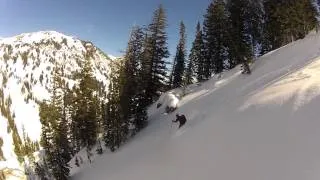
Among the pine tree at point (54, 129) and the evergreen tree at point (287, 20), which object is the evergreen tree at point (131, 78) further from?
the evergreen tree at point (287, 20)

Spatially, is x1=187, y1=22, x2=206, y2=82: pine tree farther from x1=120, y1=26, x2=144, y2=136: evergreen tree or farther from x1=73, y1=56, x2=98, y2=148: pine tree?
x1=73, y1=56, x2=98, y2=148: pine tree

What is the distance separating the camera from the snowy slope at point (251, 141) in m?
17.0

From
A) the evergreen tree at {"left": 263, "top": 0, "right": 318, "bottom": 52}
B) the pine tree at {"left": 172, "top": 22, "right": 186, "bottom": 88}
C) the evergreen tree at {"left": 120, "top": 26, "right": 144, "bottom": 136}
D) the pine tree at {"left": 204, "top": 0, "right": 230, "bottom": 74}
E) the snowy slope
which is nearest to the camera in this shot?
the snowy slope

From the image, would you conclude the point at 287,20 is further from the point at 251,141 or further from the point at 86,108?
the point at 251,141

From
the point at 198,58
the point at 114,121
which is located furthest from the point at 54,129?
the point at 198,58

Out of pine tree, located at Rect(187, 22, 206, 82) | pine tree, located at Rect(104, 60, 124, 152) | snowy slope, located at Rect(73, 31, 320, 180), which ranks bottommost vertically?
snowy slope, located at Rect(73, 31, 320, 180)

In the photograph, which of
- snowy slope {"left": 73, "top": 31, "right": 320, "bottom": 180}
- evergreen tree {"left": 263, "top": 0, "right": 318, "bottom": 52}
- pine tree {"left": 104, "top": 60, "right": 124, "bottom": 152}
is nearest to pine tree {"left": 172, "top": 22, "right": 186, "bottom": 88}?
evergreen tree {"left": 263, "top": 0, "right": 318, "bottom": 52}

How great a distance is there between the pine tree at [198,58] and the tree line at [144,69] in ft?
0.57

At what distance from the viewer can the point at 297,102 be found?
20078mm

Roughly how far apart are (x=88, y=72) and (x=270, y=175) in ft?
120

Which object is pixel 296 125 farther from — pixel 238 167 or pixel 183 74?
pixel 183 74

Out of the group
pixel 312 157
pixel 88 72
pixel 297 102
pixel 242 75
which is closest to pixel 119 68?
pixel 88 72

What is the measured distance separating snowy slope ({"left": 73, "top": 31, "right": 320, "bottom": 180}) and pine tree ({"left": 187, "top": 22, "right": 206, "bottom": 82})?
27442 millimetres

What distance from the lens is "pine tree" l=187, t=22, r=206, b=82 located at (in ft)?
214
